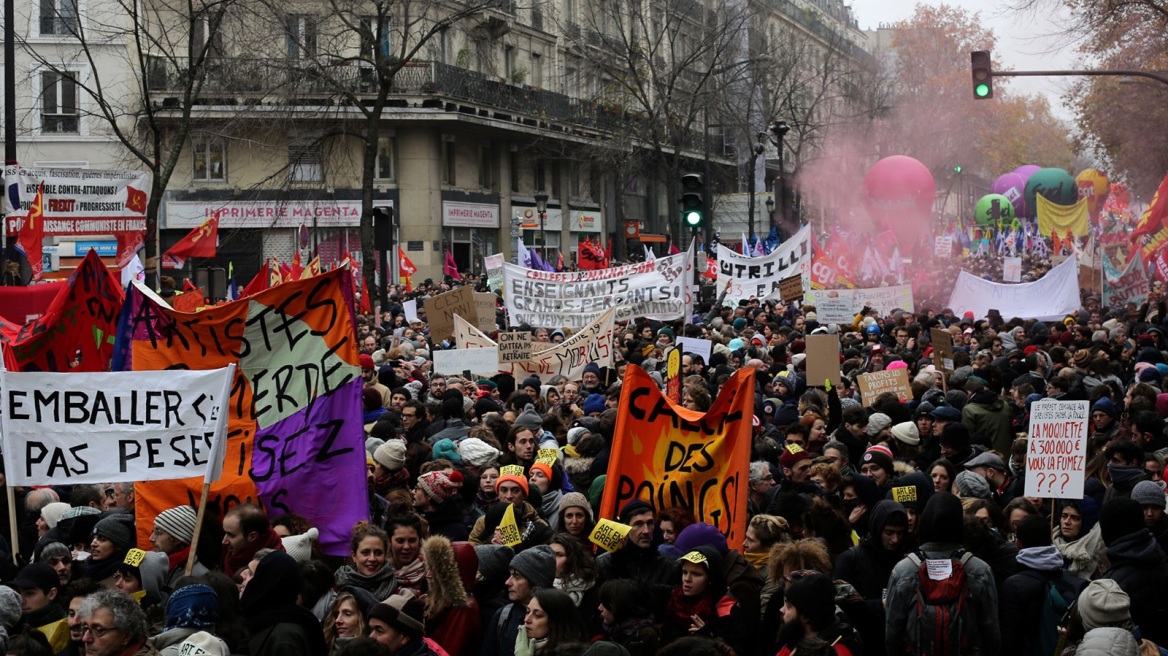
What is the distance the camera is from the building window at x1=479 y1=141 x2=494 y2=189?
46.9 meters

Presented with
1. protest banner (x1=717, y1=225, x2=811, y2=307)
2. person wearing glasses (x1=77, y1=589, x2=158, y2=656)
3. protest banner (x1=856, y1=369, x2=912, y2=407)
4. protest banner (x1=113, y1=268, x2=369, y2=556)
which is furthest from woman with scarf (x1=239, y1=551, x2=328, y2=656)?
protest banner (x1=717, y1=225, x2=811, y2=307)

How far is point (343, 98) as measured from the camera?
30.7 m

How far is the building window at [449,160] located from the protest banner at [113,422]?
37442mm

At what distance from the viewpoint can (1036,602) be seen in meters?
6.58

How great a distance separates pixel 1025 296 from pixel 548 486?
671 inches

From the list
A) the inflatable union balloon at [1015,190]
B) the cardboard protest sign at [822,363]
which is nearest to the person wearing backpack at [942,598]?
the cardboard protest sign at [822,363]

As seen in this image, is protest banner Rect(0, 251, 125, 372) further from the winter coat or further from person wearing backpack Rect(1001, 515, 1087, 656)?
the winter coat

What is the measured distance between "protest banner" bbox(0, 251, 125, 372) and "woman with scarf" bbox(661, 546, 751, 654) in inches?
196

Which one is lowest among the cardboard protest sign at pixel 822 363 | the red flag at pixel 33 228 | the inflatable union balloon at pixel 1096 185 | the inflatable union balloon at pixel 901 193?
the cardboard protest sign at pixel 822 363

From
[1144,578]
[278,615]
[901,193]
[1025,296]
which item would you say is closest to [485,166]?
[901,193]

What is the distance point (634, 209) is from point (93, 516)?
51278mm

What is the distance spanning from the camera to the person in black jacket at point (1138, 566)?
255 inches

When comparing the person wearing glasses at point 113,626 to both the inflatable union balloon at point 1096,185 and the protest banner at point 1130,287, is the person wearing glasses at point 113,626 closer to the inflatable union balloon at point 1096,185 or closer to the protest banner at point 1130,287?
the protest banner at point 1130,287

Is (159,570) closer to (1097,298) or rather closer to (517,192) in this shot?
(1097,298)
